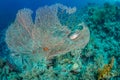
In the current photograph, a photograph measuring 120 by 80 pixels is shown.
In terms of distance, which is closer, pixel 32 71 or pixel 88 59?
pixel 32 71

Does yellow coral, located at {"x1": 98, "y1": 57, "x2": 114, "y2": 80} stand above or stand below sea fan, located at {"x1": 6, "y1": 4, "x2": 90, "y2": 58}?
below

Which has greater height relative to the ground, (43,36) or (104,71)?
(43,36)

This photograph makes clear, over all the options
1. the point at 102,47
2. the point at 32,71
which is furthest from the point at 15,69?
the point at 102,47

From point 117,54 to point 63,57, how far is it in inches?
65.8

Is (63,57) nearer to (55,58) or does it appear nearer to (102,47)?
(55,58)

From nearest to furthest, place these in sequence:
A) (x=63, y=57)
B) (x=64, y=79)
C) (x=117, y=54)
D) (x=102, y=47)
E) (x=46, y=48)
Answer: (x=64, y=79), (x=46, y=48), (x=63, y=57), (x=117, y=54), (x=102, y=47)

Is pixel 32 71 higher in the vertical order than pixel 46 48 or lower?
lower

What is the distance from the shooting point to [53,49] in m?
5.87

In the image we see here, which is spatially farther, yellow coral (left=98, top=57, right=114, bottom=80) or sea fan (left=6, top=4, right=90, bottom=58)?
sea fan (left=6, top=4, right=90, bottom=58)

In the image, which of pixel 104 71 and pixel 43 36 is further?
pixel 43 36

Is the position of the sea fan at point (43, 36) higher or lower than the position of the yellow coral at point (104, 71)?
higher

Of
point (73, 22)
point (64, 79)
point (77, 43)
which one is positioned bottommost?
point (64, 79)

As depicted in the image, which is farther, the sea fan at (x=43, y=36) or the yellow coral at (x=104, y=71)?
the sea fan at (x=43, y=36)

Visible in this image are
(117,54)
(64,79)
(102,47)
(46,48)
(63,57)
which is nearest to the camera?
(64,79)
